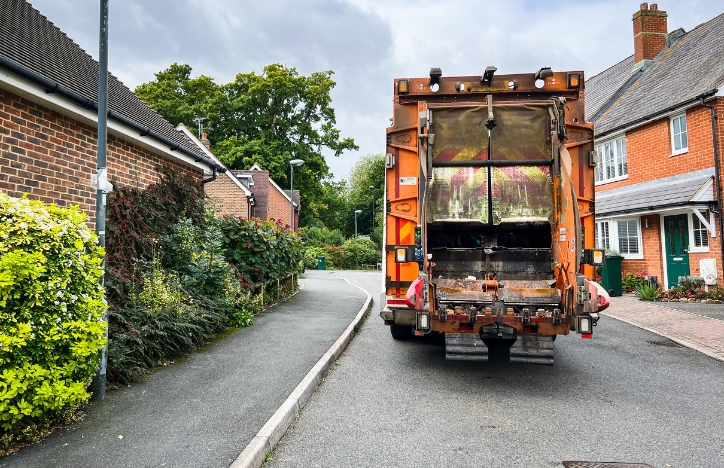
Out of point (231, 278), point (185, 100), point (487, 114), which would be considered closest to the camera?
point (487, 114)

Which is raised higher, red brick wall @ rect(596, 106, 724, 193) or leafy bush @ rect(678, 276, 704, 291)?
red brick wall @ rect(596, 106, 724, 193)

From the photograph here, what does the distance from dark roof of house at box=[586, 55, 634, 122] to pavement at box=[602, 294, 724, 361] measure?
1005cm

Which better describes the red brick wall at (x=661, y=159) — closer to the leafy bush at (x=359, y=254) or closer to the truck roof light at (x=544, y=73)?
the truck roof light at (x=544, y=73)

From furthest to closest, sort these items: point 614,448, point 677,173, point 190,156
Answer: point 677,173 < point 190,156 < point 614,448

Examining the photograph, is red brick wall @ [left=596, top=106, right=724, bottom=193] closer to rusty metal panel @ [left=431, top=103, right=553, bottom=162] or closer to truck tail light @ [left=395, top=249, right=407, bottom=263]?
rusty metal panel @ [left=431, top=103, right=553, bottom=162]

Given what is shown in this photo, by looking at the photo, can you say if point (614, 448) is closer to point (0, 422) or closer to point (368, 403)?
point (368, 403)

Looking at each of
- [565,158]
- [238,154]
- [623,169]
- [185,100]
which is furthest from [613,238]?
[185,100]

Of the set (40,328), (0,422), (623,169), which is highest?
(623,169)

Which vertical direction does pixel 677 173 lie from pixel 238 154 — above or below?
below

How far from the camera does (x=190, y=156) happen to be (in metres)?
8.96

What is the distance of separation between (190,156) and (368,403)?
6325mm

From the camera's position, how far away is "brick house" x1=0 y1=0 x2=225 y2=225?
16.4 feet

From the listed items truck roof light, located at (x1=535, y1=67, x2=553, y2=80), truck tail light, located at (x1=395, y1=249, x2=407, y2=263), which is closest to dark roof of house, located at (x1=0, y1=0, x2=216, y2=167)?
truck tail light, located at (x1=395, y1=249, x2=407, y2=263)

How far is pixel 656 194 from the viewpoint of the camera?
45.2ft
